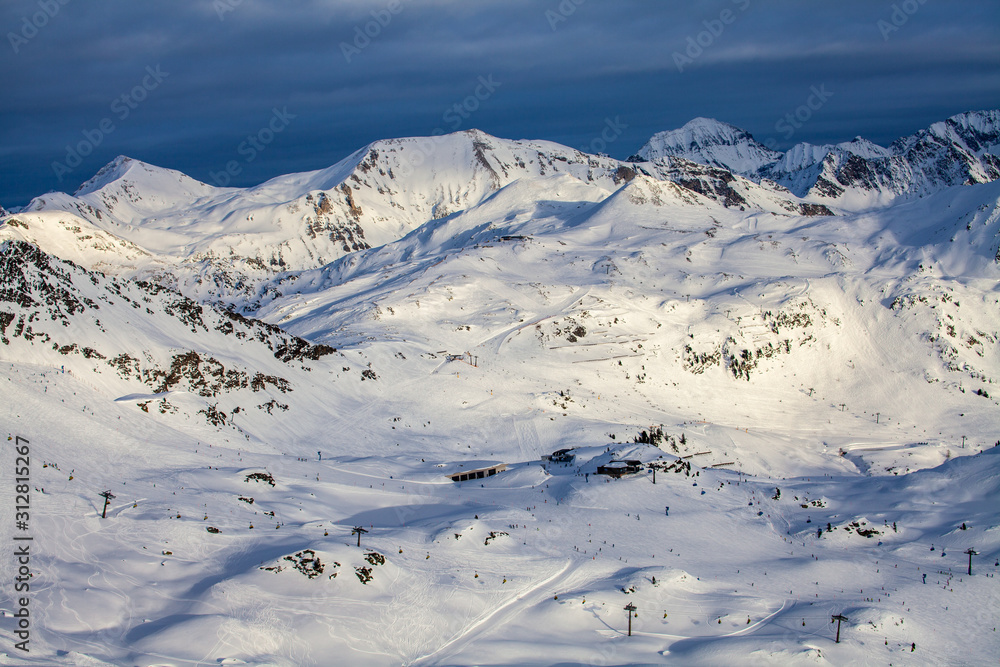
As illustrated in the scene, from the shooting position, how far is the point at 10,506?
97.7ft

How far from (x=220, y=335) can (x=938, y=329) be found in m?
86.4

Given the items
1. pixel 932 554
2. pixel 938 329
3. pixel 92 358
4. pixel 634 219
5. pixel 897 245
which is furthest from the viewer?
pixel 634 219

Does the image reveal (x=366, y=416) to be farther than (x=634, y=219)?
No

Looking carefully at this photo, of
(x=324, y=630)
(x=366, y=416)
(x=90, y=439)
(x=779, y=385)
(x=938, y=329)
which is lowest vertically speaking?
(x=324, y=630)

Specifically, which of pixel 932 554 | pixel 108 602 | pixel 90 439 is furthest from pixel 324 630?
pixel 932 554

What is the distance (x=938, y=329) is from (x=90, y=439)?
9679 centimetres

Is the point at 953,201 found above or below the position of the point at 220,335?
above

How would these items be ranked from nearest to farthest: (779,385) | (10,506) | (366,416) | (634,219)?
(10,506), (366,416), (779,385), (634,219)

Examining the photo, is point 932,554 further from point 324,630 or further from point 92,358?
point 92,358

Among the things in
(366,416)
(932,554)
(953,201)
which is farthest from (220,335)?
(953,201)

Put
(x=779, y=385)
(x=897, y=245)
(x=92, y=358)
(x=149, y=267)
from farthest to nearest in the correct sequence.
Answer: (x=149, y=267)
(x=897, y=245)
(x=779, y=385)
(x=92, y=358)

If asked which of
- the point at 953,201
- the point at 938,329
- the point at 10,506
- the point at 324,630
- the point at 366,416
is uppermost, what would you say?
the point at 953,201

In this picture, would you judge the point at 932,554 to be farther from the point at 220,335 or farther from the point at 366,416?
the point at 220,335

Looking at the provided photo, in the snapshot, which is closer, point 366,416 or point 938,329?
point 366,416
